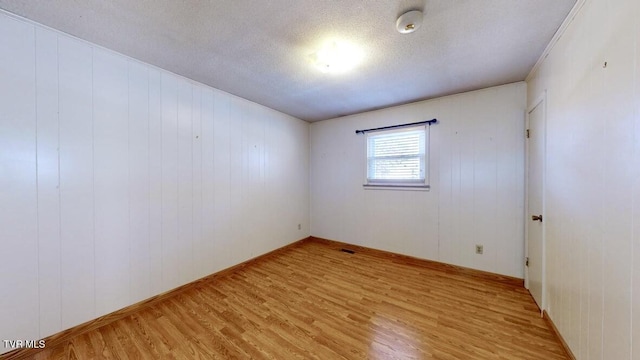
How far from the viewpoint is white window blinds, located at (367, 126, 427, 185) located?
10.6 ft

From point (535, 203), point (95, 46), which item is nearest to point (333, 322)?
point (535, 203)

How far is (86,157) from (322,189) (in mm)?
3250

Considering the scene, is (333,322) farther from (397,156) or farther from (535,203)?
(397,156)

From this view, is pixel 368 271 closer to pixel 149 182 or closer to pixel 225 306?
pixel 225 306

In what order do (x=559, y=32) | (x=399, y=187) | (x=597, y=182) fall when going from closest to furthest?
(x=597, y=182) < (x=559, y=32) < (x=399, y=187)

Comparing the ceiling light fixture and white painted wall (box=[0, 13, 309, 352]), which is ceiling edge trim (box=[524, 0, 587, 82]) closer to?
the ceiling light fixture

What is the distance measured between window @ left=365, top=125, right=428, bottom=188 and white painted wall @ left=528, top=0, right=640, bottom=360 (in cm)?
149

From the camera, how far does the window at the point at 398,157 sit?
321 cm

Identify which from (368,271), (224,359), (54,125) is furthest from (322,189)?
(54,125)

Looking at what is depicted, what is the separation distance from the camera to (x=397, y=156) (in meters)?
3.45

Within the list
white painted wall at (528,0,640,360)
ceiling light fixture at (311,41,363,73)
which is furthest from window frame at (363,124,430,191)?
ceiling light fixture at (311,41,363,73)

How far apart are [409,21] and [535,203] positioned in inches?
84.8

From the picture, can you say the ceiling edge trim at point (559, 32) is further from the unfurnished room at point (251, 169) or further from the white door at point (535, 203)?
the white door at point (535, 203)

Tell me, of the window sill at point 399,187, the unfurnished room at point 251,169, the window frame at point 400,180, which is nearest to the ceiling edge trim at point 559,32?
the unfurnished room at point 251,169
